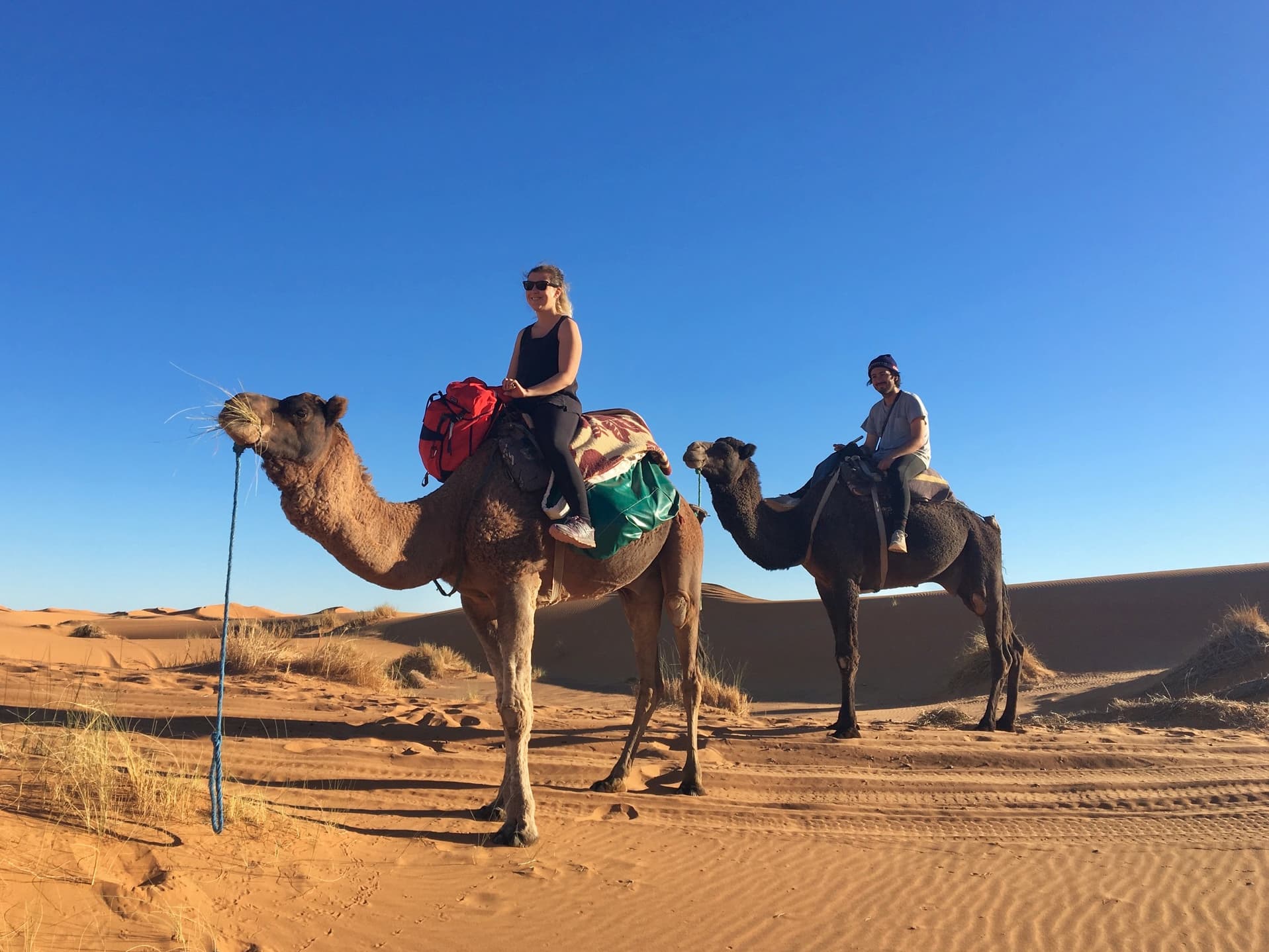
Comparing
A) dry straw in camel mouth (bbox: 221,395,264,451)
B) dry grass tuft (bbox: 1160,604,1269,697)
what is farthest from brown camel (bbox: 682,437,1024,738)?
dry grass tuft (bbox: 1160,604,1269,697)

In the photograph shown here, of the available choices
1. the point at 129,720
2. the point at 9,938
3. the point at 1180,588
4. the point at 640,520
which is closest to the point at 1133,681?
the point at 1180,588

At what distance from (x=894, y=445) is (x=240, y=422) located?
294 inches

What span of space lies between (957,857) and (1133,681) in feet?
39.8

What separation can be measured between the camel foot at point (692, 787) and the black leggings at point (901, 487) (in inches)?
157

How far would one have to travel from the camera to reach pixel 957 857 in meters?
5.11

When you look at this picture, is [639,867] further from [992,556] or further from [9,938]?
[992,556]

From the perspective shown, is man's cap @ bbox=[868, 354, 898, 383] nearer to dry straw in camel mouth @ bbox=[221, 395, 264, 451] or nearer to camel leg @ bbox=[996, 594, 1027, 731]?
camel leg @ bbox=[996, 594, 1027, 731]

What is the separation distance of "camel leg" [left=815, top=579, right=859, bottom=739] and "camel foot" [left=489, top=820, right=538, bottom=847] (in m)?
4.67

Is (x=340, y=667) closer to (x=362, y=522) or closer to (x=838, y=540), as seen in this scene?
(x=838, y=540)

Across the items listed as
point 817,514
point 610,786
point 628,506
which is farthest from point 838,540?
point 628,506

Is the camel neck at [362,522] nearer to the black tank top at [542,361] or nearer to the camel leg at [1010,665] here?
the black tank top at [542,361]

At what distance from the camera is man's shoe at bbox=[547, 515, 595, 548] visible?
16.7 ft

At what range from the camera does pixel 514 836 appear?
488cm

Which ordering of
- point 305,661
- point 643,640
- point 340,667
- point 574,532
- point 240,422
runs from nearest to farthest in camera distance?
1. point 240,422
2. point 574,532
3. point 643,640
4. point 340,667
5. point 305,661
